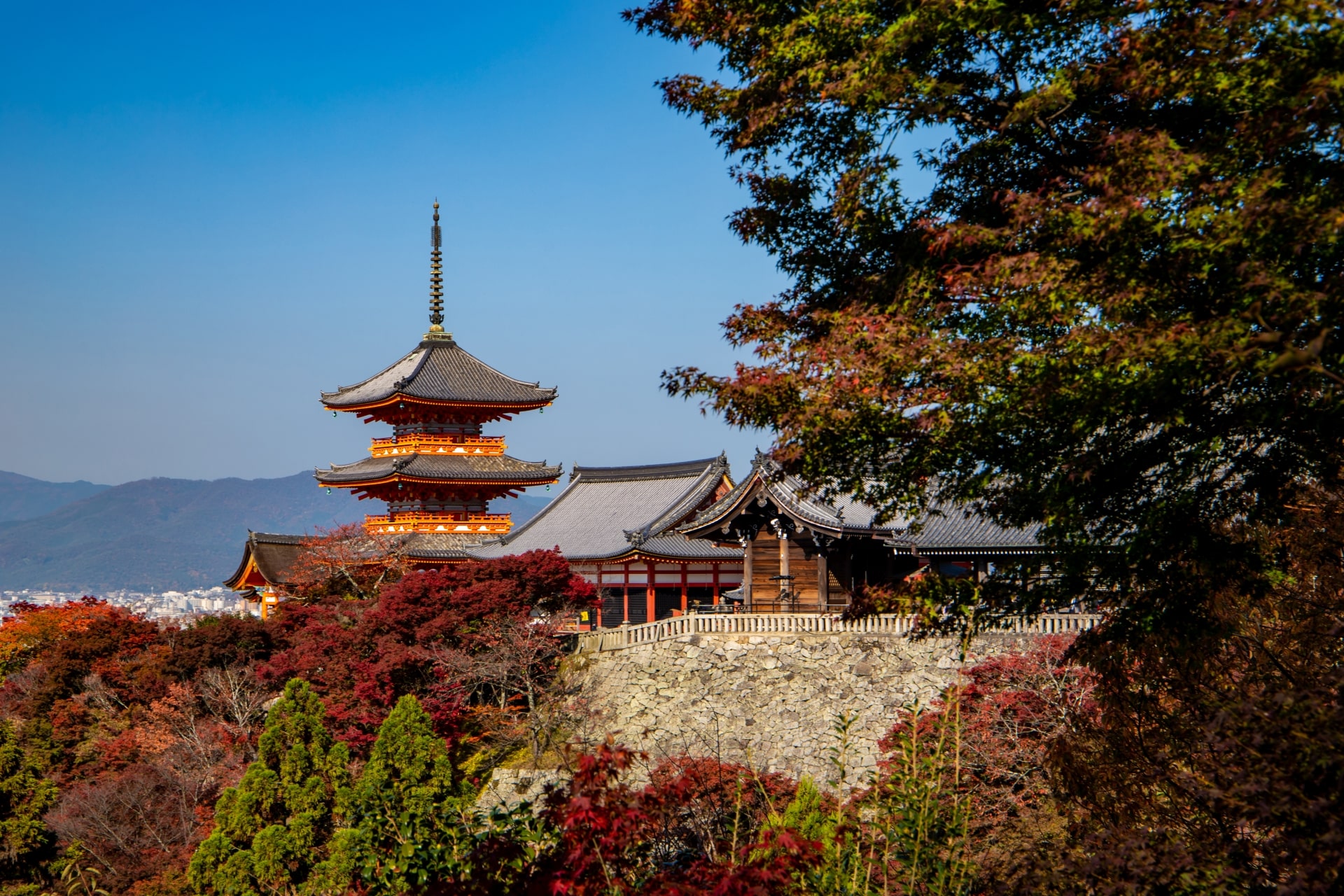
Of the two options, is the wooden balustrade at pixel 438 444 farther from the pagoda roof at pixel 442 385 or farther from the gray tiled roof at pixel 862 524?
the gray tiled roof at pixel 862 524

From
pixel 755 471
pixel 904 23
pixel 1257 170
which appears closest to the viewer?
pixel 1257 170

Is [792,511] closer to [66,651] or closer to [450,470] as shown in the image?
[450,470]

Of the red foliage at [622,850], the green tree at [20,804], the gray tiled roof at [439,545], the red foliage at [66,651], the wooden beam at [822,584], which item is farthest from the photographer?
the gray tiled roof at [439,545]

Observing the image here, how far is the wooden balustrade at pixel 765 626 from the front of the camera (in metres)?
17.5

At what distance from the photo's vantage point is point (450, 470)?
3134 centimetres

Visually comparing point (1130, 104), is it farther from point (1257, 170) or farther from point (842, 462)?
Answer: point (842, 462)

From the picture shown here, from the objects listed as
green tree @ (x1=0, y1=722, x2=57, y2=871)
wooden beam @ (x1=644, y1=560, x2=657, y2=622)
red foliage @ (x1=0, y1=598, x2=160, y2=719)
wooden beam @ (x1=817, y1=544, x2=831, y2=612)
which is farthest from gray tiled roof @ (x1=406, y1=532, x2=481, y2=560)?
wooden beam @ (x1=817, y1=544, x2=831, y2=612)

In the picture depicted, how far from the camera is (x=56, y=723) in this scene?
2205 centimetres

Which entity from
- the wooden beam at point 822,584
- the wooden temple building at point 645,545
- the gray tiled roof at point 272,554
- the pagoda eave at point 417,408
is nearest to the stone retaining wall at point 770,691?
the wooden beam at point 822,584

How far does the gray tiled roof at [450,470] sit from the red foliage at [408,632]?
31.2ft

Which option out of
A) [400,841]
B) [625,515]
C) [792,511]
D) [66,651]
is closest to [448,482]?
[625,515]

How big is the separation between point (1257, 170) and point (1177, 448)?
162 cm

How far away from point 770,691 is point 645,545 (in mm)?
8308

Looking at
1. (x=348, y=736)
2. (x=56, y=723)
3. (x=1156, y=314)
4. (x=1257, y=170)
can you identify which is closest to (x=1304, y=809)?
(x=1156, y=314)
